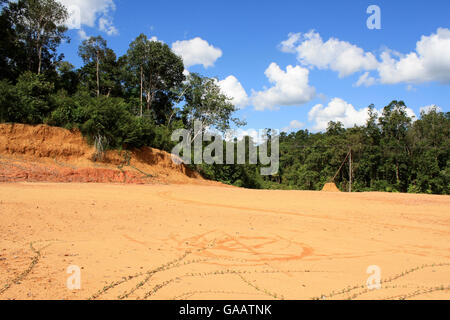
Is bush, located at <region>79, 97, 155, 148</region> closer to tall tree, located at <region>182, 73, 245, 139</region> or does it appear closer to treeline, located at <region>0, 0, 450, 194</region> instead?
treeline, located at <region>0, 0, 450, 194</region>

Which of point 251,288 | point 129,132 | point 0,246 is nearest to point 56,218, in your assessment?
Answer: point 0,246

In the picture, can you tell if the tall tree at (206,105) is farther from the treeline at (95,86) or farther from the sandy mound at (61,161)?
the sandy mound at (61,161)

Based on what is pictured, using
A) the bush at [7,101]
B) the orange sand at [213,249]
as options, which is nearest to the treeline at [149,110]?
the bush at [7,101]

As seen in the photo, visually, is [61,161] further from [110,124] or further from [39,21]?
[39,21]

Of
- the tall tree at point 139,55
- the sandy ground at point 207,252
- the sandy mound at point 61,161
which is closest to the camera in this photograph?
the sandy ground at point 207,252

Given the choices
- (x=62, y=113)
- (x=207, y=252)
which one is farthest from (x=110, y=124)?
(x=207, y=252)

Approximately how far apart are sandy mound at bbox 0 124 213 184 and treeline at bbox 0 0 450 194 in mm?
850

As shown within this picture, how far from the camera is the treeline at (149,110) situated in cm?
2041

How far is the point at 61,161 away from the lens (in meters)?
18.6

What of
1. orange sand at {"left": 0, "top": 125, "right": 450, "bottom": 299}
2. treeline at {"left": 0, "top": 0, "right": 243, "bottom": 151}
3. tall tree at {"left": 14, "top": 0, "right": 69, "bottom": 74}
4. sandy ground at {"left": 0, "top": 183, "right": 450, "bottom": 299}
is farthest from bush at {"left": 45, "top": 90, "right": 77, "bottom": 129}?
sandy ground at {"left": 0, "top": 183, "right": 450, "bottom": 299}

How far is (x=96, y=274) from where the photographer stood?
391 cm

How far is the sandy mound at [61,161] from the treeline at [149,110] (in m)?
0.85

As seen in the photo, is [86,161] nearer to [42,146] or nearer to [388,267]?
[42,146]

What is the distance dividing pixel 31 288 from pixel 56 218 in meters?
3.98
